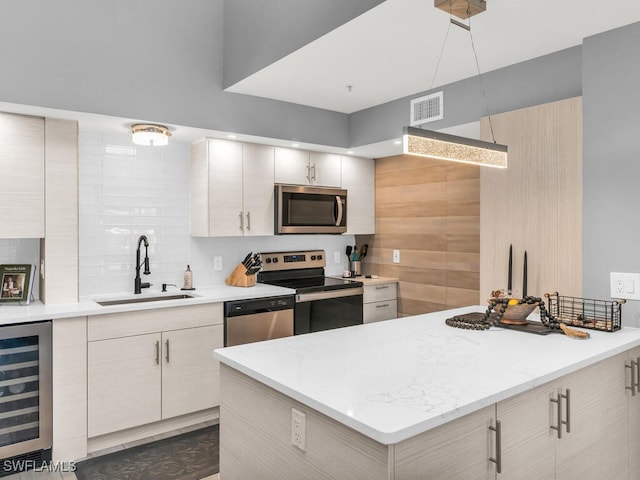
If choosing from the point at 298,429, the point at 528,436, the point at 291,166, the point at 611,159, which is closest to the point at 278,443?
the point at 298,429

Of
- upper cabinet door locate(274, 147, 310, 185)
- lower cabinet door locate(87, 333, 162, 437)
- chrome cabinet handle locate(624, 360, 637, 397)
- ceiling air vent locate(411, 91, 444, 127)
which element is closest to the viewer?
chrome cabinet handle locate(624, 360, 637, 397)

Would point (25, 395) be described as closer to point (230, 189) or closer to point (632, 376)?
point (230, 189)

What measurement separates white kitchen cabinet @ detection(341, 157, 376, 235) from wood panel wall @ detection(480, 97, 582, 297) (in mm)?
1880

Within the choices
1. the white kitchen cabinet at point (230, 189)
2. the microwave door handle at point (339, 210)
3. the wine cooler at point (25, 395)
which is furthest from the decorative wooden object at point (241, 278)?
the wine cooler at point (25, 395)

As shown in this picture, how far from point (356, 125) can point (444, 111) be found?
103 centimetres

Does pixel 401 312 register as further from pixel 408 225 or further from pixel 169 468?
pixel 169 468

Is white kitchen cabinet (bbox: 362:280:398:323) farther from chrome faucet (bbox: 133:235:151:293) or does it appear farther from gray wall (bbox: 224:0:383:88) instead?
gray wall (bbox: 224:0:383:88)

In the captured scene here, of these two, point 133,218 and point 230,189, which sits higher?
point 230,189

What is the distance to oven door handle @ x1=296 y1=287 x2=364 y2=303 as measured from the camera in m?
3.89

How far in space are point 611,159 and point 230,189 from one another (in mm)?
2638

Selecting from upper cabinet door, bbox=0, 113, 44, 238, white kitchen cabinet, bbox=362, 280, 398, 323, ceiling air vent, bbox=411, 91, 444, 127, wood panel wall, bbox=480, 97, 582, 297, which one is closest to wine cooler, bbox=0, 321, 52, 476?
upper cabinet door, bbox=0, 113, 44, 238

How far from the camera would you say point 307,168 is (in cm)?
427

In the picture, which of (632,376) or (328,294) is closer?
(632,376)

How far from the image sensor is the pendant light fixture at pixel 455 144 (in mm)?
1813
